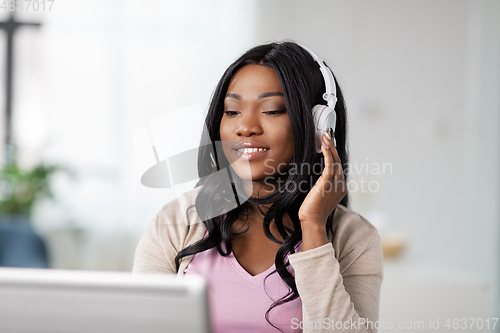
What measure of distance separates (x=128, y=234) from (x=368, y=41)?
1990 millimetres

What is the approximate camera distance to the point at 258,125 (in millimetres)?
888

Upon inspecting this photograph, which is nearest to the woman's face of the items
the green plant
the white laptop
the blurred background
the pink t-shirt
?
the pink t-shirt

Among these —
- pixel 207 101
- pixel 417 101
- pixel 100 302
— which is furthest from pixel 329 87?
pixel 417 101

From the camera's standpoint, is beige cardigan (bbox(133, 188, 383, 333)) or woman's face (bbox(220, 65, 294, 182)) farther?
woman's face (bbox(220, 65, 294, 182))

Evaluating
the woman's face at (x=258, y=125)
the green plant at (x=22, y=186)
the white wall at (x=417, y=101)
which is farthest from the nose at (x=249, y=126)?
the green plant at (x=22, y=186)

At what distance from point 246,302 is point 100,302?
548mm

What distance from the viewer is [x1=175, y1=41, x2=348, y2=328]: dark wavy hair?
89cm

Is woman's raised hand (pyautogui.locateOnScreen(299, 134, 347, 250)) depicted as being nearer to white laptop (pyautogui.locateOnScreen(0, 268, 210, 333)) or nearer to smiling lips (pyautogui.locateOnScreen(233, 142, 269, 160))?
smiling lips (pyautogui.locateOnScreen(233, 142, 269, 160))

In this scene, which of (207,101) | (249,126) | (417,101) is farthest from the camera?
(417,101)

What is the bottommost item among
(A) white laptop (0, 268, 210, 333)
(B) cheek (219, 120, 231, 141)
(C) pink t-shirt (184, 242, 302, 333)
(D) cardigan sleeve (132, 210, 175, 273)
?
(C) pink t-shirt (184, 242, 302, 333)

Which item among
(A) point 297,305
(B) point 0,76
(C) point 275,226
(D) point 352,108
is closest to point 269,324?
(A) point 297,305

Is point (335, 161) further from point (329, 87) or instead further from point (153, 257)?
point (153, 257)

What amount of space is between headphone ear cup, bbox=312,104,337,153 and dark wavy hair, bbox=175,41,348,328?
0.01m

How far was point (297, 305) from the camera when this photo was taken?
86 centimetres
